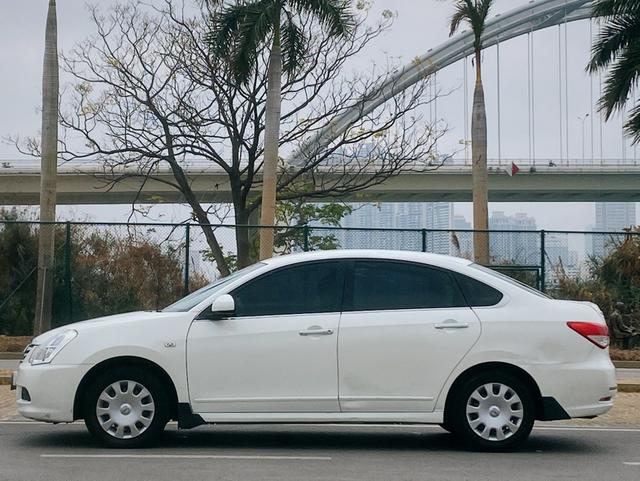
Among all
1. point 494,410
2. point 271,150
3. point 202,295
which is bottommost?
point 494,410

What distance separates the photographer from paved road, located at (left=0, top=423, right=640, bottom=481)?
25.2ft

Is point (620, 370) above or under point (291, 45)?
under

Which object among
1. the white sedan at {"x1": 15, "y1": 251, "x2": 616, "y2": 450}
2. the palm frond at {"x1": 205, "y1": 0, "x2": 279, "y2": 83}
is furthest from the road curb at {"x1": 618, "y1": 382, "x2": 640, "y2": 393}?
the palm frond at {"x1": 205, "y1": 0, "x2": 279, "y2": 83}

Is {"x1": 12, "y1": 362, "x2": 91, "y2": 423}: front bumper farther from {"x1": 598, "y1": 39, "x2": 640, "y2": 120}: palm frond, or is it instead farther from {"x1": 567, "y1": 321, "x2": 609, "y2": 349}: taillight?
{"x1": 598, "y1": 39, "x2": 640, "y2": 120}: palm frond

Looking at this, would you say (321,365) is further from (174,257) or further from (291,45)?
(291,45)

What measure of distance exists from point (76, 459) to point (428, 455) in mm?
2854

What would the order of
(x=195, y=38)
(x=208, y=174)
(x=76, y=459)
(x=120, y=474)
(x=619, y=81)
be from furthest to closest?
(x=208, y=174) → (x=195, y=38) → (x=619, y=81) → (x=76, y=459) → (x=120, y=474)

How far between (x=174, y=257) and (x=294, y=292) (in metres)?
11.9

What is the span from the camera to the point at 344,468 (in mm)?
7977

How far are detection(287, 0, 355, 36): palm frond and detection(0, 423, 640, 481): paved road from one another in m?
13.0

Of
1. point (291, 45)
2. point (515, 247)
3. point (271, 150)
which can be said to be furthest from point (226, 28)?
point (515, 247)

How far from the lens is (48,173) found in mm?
21141

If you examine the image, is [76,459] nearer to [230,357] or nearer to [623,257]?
[230,357]

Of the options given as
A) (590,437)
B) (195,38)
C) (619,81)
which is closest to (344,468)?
(590,437)
